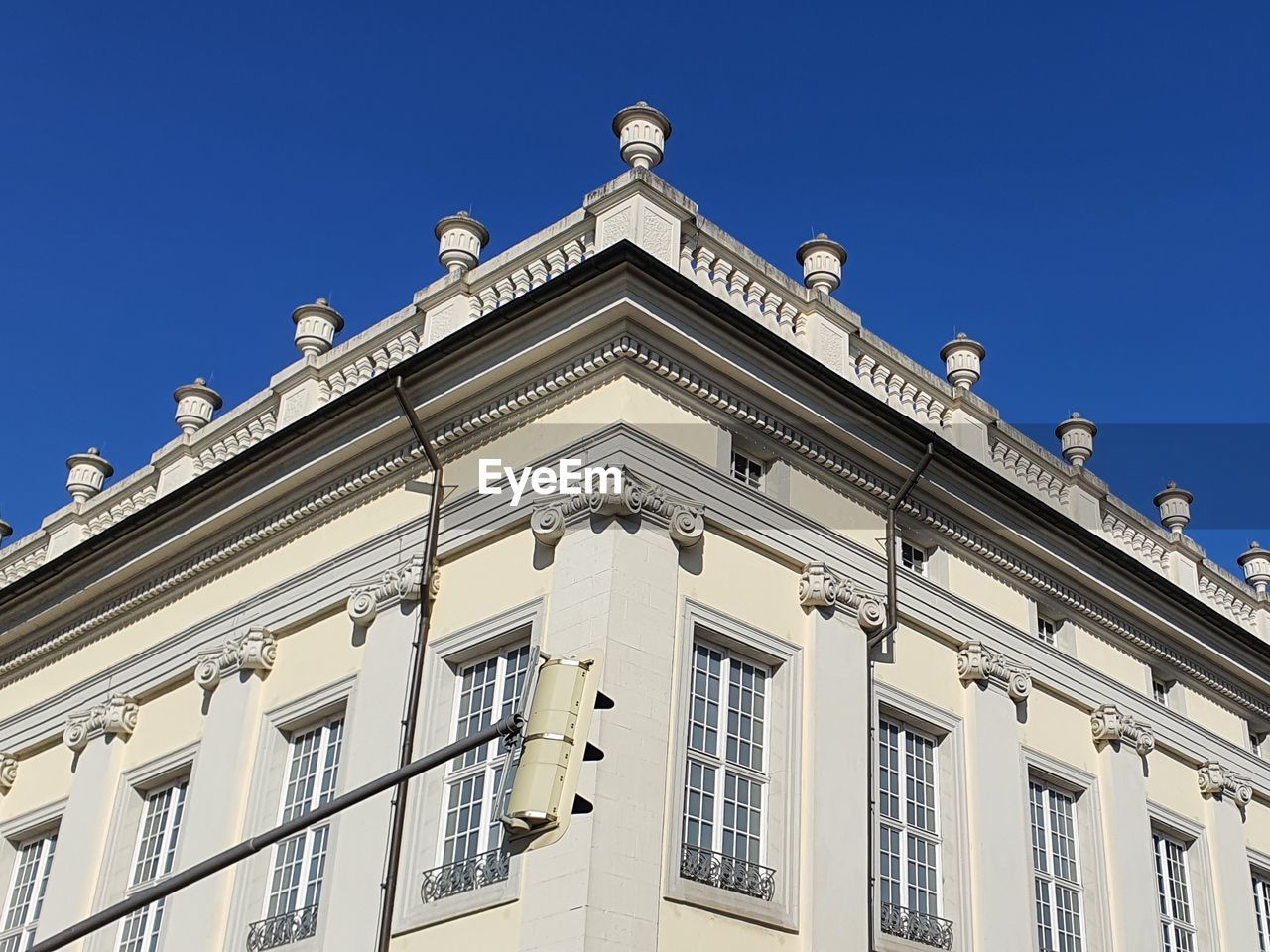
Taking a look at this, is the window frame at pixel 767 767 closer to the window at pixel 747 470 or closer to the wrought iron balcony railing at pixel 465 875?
the wrought iron balcony railing at pixel 465 875

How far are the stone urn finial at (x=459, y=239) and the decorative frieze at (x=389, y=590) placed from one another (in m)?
4.55

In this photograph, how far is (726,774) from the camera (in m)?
16.9

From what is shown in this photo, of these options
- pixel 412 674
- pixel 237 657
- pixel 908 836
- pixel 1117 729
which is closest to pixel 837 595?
pixel 908 836

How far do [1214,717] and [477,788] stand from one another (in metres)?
13.4

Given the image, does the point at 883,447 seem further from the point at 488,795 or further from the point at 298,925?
the point at 298,925

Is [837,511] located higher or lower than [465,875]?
higher

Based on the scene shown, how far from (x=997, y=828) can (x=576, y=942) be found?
23.6 ft

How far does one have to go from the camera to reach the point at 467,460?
1905 centimetres

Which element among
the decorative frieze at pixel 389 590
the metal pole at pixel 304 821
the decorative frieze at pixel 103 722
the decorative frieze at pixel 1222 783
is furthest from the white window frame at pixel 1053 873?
the metal pole at pixel 304 821

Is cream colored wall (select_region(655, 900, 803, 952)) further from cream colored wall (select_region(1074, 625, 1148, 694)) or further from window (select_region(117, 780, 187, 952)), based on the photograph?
cream colored wall (select_region(1074, 625, 1148, 694))

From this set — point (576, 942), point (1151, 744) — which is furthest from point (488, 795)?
point (1151, 744)

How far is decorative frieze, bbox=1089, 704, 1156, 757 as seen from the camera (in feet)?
72.2

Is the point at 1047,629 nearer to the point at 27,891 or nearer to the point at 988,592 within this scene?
the point at 988,592

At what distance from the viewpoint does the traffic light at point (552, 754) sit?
830cm
